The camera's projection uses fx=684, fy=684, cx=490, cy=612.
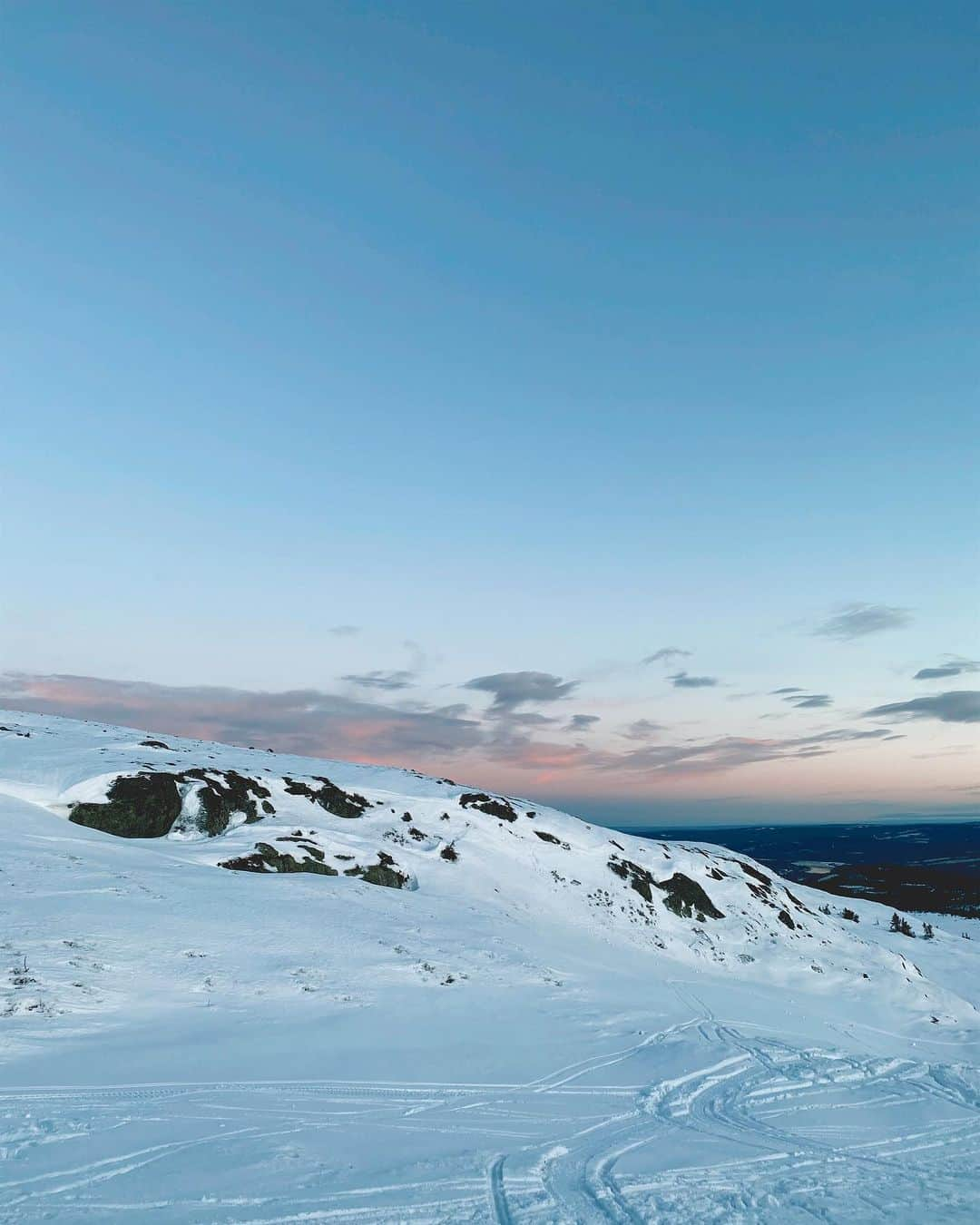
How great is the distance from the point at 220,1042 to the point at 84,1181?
4.87 m

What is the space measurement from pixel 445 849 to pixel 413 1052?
724 inches

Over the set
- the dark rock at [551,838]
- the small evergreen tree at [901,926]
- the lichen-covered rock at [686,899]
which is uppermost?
the dark rock at [551,838]

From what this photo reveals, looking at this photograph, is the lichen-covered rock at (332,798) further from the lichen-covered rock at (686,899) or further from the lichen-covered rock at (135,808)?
the lichen-covered rock at (686,899)

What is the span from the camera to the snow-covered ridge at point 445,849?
25.1 meters

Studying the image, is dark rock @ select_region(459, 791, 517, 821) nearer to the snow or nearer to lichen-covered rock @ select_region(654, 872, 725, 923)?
the snow

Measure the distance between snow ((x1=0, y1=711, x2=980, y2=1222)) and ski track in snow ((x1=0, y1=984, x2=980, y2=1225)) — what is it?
0.05 metres

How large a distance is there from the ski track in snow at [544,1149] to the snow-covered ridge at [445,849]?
37.5 ft

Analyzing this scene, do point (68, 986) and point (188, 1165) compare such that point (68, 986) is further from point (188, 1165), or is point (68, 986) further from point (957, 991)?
point (957, 991)

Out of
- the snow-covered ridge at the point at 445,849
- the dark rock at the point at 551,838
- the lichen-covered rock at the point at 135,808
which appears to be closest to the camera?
the lichen-covered rock at the point at 135,808

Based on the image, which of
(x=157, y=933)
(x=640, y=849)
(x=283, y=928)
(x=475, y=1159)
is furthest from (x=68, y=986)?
(x=640, y=849)

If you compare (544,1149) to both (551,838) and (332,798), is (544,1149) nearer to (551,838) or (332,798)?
(332,798)

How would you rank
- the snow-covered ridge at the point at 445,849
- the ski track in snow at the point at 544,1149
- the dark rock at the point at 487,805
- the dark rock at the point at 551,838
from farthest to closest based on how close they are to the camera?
1. the dark rock at the point at 487,805
2. the dark rock at the point at 551,838
3. the snow-covered ridge at the point at 445,849
4. the ski track in snow at the point at 544,1149

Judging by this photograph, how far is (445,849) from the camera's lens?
1176 inches

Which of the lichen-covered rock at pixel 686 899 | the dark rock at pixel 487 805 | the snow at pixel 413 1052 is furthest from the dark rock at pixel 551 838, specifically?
the snow at pixel 413 1052
